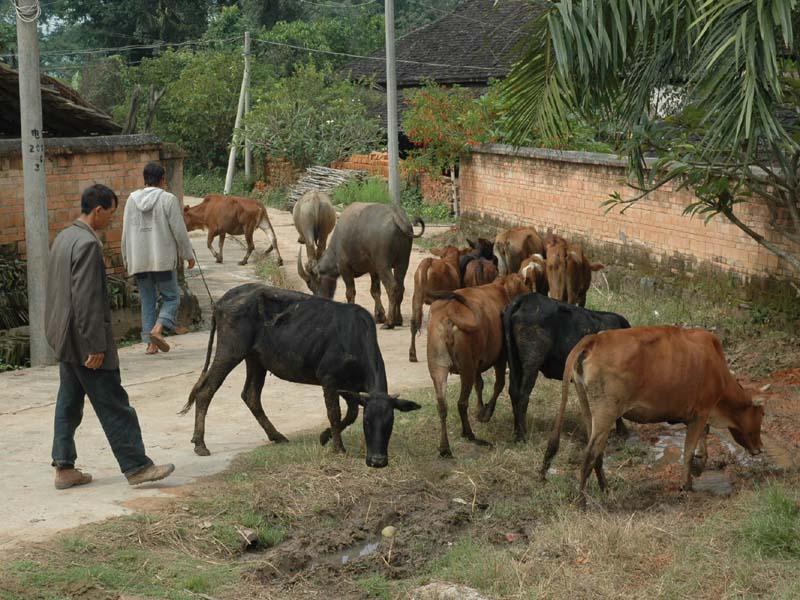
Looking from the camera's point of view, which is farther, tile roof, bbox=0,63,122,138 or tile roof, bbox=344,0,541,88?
tile roof, bbox=344,0,541,88

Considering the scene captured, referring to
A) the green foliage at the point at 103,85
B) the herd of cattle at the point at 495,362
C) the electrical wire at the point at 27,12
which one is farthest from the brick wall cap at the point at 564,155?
the green foliage at the point at 103,85

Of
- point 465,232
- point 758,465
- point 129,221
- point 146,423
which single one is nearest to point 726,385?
point 758,465

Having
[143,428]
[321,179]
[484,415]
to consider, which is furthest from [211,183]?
[484,415]

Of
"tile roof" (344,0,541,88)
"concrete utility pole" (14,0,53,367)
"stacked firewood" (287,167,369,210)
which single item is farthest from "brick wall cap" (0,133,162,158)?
"tile roof" (344,0,541,88)

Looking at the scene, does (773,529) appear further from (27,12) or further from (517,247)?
(27,12)

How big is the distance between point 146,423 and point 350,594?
13.5ft

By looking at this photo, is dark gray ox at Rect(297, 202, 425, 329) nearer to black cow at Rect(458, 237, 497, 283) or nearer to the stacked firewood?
black cow at Rect(458, 237, 497, 283)

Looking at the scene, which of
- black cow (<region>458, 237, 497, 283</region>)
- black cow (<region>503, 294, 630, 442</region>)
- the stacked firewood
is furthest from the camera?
the stacked firewood

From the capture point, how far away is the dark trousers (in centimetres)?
802

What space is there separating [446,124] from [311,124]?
38.6 ft

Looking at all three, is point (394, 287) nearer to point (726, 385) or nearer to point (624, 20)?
point (624, 20)

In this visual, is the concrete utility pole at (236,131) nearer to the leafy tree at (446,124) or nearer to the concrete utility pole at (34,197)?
the leafy tree at (446,124)

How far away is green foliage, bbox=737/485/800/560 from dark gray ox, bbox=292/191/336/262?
12.3m

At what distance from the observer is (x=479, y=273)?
12.8 meters
